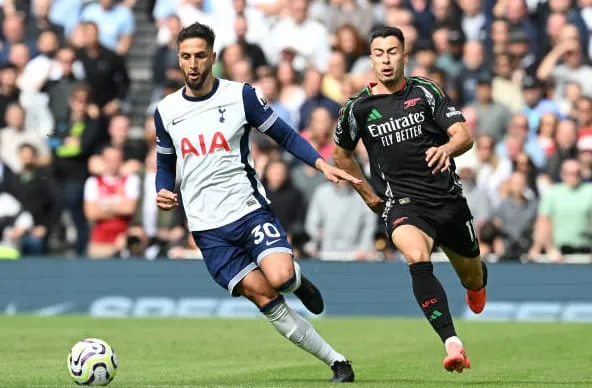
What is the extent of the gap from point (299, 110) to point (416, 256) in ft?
37.8

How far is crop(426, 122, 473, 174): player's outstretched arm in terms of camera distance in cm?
1058

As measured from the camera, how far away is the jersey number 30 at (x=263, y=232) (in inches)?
424

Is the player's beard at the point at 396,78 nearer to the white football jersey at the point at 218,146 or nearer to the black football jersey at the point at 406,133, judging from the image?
the black football jersey at the point at 406,133

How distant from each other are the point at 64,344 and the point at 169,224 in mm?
6649

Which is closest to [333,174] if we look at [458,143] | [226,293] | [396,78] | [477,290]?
[458,143]

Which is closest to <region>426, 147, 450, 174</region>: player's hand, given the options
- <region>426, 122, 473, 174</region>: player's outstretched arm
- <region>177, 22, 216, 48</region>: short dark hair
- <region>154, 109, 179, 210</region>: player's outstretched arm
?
<region>426, 122, 473, 174</region>: player's outstretched arm

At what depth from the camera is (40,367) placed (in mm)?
11914

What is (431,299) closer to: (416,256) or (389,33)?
(416,256)

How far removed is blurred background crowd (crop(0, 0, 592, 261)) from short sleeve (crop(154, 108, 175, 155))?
908 cm

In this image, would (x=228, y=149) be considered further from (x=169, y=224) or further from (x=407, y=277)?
(x=169, y=224)

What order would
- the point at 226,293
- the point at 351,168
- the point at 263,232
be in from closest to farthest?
the point at 263,232, the point at 351,168, the point at 226,293

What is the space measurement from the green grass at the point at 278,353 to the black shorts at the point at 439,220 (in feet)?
3.73

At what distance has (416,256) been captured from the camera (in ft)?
34.9

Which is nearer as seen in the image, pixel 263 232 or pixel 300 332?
pixel 300 332
